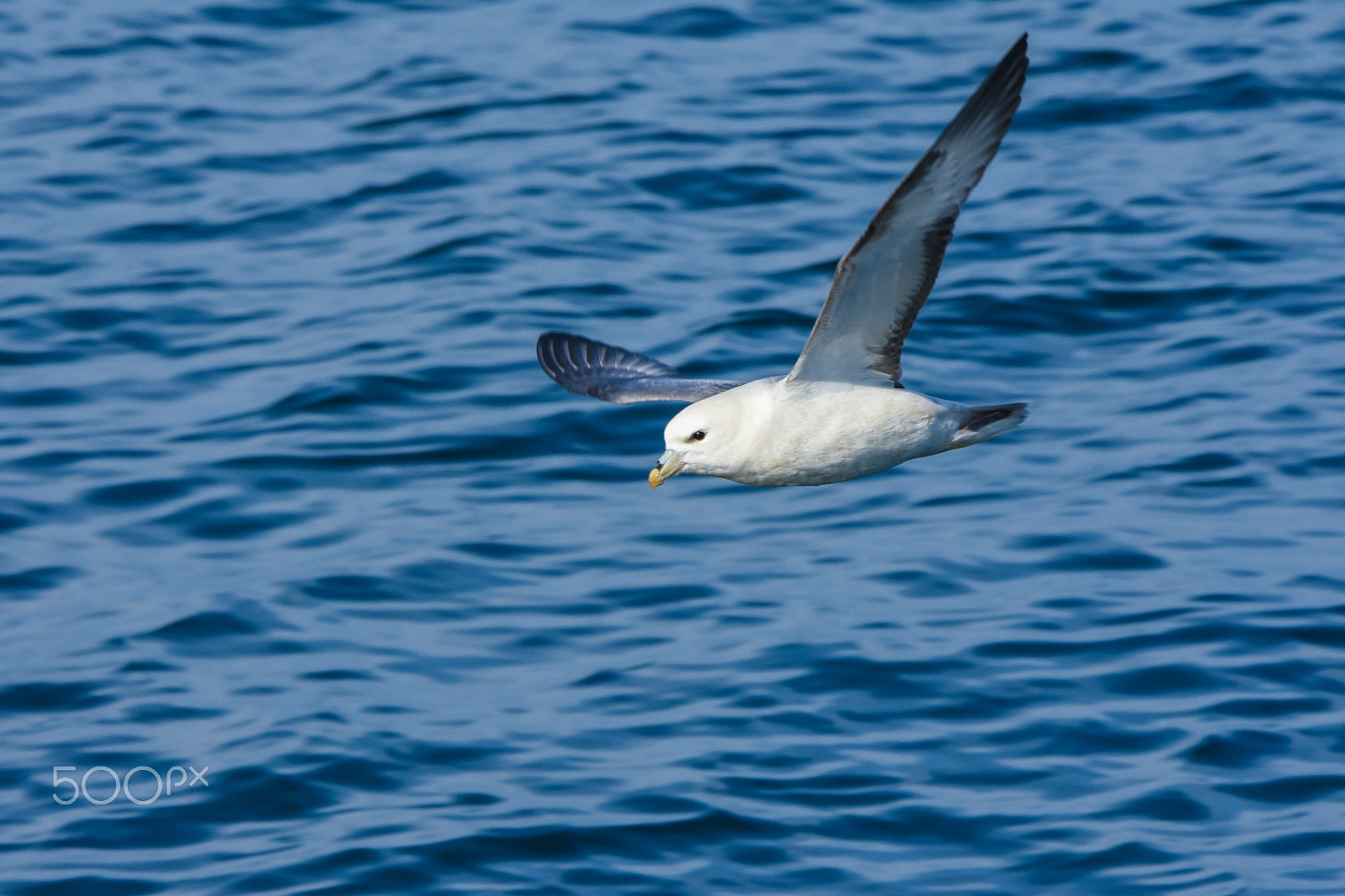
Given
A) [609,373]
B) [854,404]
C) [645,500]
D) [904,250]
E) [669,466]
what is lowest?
[645,500]

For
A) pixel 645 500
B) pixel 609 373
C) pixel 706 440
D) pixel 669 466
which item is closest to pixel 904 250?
pixel 706 440

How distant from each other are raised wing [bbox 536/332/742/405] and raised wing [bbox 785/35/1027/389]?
1.31m

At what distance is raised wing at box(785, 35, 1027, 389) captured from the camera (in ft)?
21.2

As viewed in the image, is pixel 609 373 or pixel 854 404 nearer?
pixel 854 404

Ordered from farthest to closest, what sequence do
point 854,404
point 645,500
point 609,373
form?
point 645,500 → point 609,373 → point 854,404

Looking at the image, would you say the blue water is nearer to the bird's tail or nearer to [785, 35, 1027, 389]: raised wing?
the bird's tail

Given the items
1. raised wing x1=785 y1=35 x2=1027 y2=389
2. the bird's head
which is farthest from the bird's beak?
raised wing x1=785 y1=35 x2=1027 y2=389

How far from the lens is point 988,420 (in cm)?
726

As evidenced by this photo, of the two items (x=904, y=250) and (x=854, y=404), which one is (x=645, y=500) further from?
(x=904, y=250)

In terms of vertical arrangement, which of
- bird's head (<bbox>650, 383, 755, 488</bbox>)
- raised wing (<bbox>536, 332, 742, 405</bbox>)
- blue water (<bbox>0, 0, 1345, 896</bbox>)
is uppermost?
Result: bird's head (<bbox>650, 383, 755, 488</bbox>)

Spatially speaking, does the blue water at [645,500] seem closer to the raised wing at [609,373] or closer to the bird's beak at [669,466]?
the raised wing at [609,373]

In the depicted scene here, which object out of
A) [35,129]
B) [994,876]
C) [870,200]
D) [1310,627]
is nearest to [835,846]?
[994,876]

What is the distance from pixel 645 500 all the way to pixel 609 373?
5.73ft

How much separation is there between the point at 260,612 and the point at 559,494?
6.35 ft
